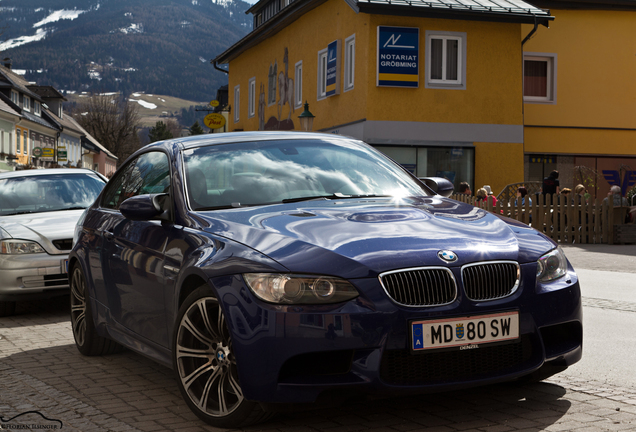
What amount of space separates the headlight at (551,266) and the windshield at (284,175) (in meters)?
1.11

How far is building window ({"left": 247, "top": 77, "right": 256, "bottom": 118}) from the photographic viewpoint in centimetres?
3559

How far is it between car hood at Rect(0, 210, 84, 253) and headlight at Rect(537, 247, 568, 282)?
5.94 metres

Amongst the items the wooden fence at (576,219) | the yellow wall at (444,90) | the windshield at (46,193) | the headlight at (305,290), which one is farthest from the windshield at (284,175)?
Result: the yellow wall at (444,90)

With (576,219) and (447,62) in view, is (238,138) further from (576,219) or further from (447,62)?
(447,62)

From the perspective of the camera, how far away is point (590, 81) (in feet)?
88.8

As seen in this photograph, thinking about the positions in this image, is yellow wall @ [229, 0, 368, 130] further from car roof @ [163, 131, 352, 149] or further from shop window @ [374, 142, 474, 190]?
car roof @ [163, 131, 352, 149]

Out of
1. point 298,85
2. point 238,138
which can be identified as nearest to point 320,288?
point 238,138

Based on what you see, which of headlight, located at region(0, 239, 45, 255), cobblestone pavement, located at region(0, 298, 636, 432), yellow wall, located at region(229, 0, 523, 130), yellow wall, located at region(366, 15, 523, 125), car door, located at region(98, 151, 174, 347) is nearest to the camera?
cobblestone pavement, located at region(0, 298, 636, 432)

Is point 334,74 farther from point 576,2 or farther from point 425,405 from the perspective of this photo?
point 425,405

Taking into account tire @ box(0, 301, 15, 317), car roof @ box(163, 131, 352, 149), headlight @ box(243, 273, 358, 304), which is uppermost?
car roof @ box(163, 131, 352, 149)

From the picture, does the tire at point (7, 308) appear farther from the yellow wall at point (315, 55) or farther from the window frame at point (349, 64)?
the window frame at point (349, 64)

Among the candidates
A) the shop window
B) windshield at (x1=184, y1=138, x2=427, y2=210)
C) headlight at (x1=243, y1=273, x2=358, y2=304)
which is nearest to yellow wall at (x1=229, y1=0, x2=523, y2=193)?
the shop window

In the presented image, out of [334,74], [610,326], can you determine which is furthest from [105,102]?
[610,326]

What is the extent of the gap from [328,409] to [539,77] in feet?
79.9
